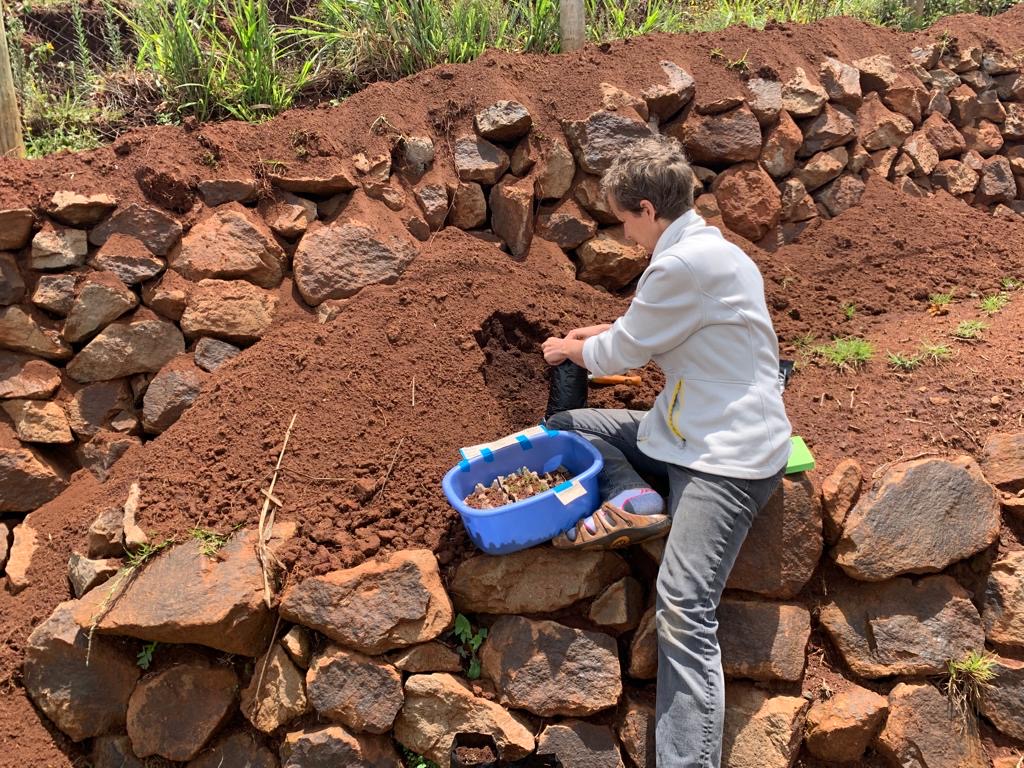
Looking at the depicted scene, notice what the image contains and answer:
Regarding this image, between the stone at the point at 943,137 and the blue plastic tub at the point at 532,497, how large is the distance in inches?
160

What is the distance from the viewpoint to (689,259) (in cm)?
247

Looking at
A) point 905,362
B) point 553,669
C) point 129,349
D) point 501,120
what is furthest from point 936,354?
point 129,349

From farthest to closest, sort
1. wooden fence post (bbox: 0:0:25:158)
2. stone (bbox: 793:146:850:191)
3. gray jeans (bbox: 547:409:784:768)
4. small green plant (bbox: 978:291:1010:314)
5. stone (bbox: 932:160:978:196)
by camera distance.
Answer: stone (bbox: 932:160:978:196)
stone (bbox: 793:146:850:191)
small green plant (bbox: 978:291:1010:314)
wooden fence post (bbox: 0:0:25:158)
gray jeans (bbox: 547:409:784:768)

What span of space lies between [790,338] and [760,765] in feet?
7.27

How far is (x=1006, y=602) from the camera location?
2.89 m

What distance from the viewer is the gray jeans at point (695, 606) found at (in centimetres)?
244

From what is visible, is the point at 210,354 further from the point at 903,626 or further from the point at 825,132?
the point at 825,132

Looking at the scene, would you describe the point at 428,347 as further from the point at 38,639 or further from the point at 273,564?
the point at 38,639

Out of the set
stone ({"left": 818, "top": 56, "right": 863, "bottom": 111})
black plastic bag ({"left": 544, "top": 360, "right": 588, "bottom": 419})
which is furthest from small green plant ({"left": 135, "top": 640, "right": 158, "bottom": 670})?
stone ({"left": 818, "top": 56, "right": 863, "bottom": 111})

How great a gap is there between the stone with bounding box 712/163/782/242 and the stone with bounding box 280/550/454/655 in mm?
2916

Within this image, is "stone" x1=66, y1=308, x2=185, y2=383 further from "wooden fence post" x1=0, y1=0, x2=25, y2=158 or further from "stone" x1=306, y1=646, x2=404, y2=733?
"stone" x1=306, y1=646, x2=404, y2=733

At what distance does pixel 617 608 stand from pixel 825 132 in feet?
11.6

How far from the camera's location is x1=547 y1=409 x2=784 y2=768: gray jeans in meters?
2.44

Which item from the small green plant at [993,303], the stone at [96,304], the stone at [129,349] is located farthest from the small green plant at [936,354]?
the stone at [96,304]
